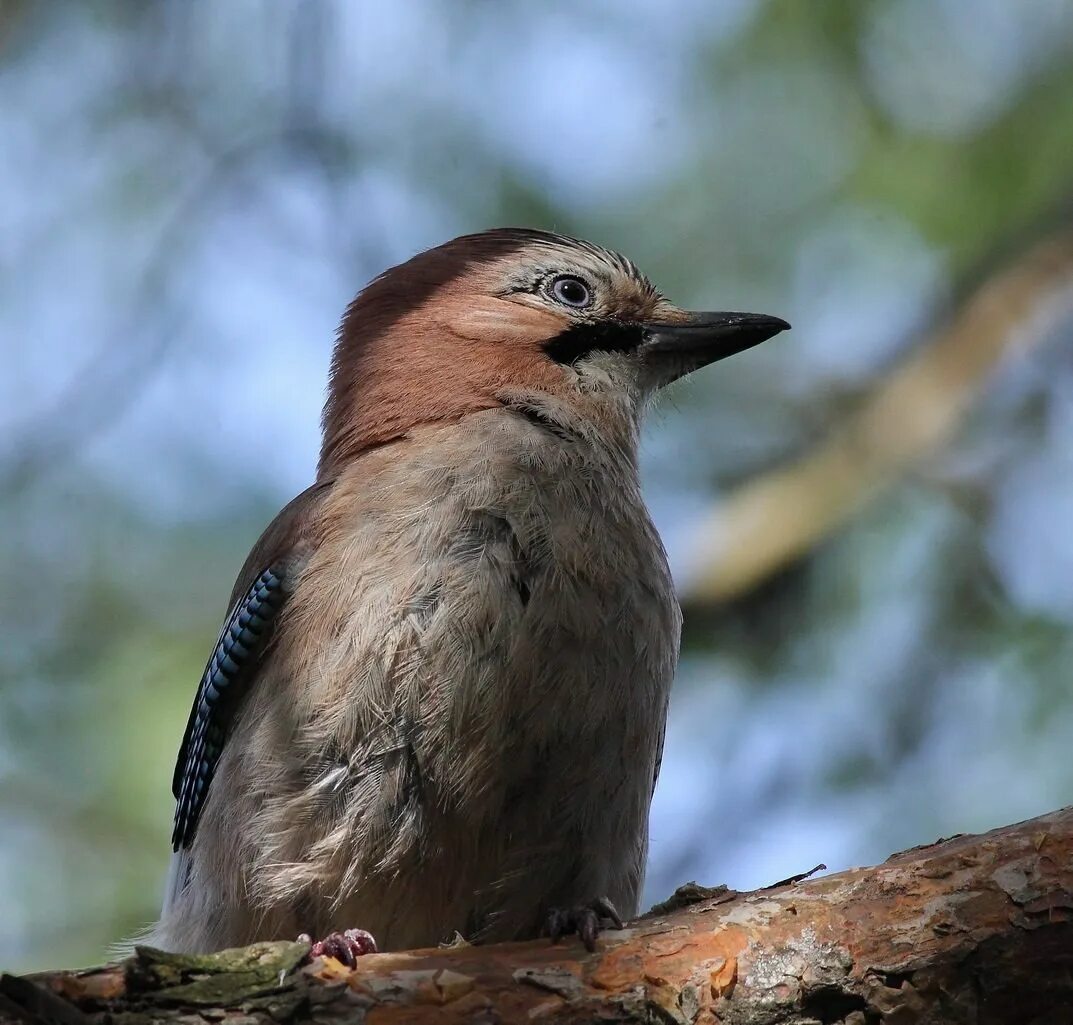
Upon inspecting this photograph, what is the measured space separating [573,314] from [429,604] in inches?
88.6

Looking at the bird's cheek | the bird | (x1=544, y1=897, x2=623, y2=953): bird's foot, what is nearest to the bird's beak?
the bird's cheek

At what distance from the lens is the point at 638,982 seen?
14.2 ft

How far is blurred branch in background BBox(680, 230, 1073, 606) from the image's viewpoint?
8539 millimetres

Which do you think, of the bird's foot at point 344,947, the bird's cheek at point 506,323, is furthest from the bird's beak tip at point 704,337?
the bird's foot at point 344,947

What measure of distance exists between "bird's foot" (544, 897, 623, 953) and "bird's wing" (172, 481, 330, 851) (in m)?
1.59

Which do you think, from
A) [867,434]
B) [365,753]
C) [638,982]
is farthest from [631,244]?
[638,982]

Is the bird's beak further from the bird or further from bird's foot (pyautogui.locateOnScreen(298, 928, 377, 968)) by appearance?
bird's foot (pyautogui.locateOnScreen(298, 928, 377, 968))

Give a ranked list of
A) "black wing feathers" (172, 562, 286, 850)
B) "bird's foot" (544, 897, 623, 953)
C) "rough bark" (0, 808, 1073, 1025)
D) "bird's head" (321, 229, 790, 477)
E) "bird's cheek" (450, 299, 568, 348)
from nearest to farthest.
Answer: "rough bark" (0, 808, 1073, 1025) → "bird's foot" (544, 897, 623, 953) → "black wing feathers" (172, 562, 286, 850) → "bird's head" (321, 229, 790, 477) → "bird's cheek" (450, 299, 568, 348)

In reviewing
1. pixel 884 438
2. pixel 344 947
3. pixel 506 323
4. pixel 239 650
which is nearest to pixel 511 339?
pixel 506 323

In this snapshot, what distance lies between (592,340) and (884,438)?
2469mm

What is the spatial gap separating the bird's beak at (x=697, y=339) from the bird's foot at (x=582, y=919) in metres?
2.90

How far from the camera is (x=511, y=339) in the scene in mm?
7152

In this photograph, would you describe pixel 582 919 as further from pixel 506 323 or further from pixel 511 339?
pixel 506 323

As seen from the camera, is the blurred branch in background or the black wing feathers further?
the blurred branch in background
